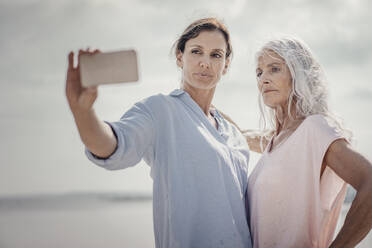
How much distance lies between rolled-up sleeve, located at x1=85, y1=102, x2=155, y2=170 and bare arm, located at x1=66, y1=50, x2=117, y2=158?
0.04 m

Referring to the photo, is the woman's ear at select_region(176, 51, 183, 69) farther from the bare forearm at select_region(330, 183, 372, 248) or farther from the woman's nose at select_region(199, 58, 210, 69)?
the bare forearm at select_region(330, 183, 372, 248)

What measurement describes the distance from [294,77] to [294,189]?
2.63 ft

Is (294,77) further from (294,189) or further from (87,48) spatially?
(87,48)

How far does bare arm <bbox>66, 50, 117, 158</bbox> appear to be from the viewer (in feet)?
5.39

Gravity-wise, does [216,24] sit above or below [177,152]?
above

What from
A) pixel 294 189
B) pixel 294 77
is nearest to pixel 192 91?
pixel 294 77

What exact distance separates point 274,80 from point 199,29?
755mm

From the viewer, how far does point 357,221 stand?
2.16 meters

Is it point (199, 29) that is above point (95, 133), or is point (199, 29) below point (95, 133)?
above

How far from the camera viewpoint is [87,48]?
1617 millimetres

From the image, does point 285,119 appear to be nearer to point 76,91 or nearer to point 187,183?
point 187,183

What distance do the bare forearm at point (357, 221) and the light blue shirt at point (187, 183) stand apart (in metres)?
0.69

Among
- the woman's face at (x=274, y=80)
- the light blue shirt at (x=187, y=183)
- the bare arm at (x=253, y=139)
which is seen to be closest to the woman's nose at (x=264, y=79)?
the woman's face at (x=274, y=80)

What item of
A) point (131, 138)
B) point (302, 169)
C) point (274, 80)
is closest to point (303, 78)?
point (274, 80)
